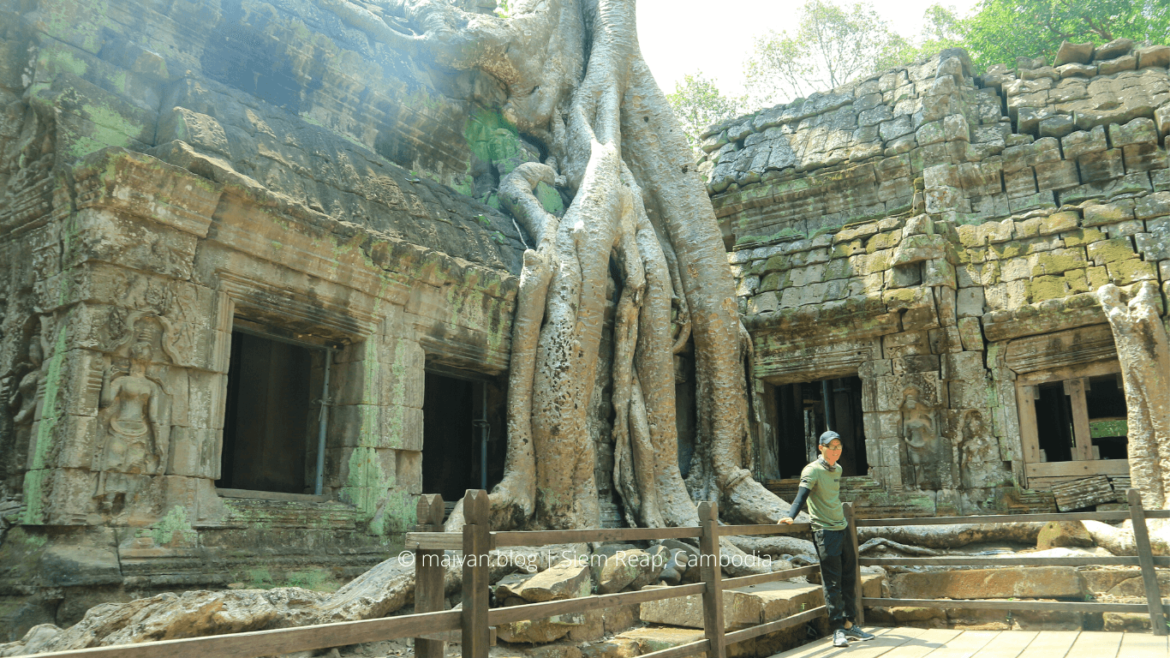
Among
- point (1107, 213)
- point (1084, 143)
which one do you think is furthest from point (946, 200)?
point (1107, 213)

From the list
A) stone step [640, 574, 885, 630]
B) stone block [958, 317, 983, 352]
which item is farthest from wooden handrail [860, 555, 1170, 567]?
stone block [958, 317, 983, 352]

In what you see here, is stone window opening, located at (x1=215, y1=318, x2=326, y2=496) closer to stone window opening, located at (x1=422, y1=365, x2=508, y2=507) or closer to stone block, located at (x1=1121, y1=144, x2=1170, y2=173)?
stone window opening, located at (x1=422, y1=365, x2=508, y2=507)

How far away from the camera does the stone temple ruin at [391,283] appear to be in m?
3.87

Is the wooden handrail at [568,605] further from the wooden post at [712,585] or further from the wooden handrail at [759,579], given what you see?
the wooden handrail at [759,579]

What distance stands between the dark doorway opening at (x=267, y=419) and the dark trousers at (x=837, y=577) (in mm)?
3879

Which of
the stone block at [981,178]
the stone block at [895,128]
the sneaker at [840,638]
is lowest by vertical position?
the sneaker at [840,638]

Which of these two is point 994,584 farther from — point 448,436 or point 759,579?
point 448,436

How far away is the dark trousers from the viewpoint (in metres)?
4.31

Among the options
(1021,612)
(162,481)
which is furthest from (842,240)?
(162,481)

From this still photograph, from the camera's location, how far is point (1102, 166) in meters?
7.38

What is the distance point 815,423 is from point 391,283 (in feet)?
20.8

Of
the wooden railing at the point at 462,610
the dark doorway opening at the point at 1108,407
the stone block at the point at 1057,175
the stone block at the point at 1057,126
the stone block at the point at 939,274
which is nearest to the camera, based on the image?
the wooden railing at the point at 462,610

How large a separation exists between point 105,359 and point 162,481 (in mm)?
623

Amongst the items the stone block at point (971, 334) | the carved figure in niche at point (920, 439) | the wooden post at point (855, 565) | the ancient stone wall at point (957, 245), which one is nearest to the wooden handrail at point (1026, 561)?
the wooden post at point (855, 565)
